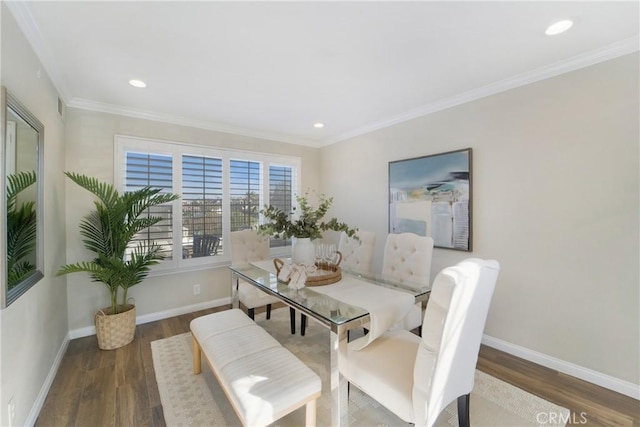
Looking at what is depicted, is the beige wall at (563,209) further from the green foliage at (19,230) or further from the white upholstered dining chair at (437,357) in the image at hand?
the green foliage at (19,230)

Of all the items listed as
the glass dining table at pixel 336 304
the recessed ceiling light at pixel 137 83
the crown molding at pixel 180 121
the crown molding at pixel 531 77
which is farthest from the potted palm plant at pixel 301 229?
the crown molding at pixel 180 121

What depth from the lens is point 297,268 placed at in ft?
6.97

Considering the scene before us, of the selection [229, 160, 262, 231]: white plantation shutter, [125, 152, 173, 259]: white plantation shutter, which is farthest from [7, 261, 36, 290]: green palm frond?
[229, 160, 262, 231]: white plantation shutter

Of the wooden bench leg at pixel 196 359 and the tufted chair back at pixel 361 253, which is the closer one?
the wooden bench leg at pixel 196 359

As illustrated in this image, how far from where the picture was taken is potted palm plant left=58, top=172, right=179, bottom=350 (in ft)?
8.39

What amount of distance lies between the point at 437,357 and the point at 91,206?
3.45 m

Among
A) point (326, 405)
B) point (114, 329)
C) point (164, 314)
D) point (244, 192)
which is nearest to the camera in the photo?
point (326, 405)

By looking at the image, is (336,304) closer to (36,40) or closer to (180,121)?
(36,40)

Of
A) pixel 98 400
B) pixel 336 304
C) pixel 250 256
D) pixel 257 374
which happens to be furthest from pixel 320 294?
pixel 98 400

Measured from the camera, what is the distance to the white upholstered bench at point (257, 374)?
130 cm

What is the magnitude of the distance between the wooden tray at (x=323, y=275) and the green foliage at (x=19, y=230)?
155 centimetres

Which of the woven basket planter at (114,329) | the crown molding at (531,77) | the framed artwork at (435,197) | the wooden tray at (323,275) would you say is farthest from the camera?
the framed artwork at (435,197)

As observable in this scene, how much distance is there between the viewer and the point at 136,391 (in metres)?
2.00

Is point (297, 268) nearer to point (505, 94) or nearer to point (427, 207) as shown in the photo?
point (427, 207)
